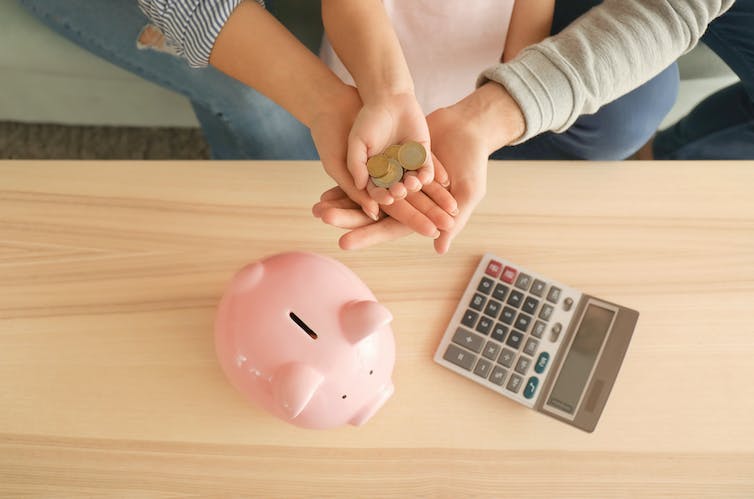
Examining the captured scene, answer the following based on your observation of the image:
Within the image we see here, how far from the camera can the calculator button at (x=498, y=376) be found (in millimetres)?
593

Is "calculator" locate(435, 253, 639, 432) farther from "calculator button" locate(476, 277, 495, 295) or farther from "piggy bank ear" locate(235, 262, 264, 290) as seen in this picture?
"piggy bank ear" locate(235, 262, 264, 290)

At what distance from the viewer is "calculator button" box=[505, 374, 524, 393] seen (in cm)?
59

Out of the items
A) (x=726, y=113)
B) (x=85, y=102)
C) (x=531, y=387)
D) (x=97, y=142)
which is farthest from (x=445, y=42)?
(x=97, y=142)

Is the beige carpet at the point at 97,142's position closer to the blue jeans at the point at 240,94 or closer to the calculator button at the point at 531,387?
the blue jeans at the point at 240,94

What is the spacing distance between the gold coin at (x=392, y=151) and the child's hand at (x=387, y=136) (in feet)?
0.05

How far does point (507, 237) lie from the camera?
660 millimetres

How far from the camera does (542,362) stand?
602 mm

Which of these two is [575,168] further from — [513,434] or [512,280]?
→ [513,434]

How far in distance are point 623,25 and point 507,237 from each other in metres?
0.28

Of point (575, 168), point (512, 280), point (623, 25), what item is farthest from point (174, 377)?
Answer: point (623, 25)

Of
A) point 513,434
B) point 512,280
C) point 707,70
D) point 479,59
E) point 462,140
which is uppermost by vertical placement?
point 707,70

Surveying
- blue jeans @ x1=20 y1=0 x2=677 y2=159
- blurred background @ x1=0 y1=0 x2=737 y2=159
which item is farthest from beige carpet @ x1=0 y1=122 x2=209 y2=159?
blue jeans @ x1=20 y1=0 x2=677 y2=159

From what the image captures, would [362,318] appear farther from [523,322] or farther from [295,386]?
[523,322]

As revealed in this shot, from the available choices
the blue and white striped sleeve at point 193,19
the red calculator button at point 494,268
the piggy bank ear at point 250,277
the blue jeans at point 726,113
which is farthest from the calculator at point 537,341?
the blue jeans at point 726,113
